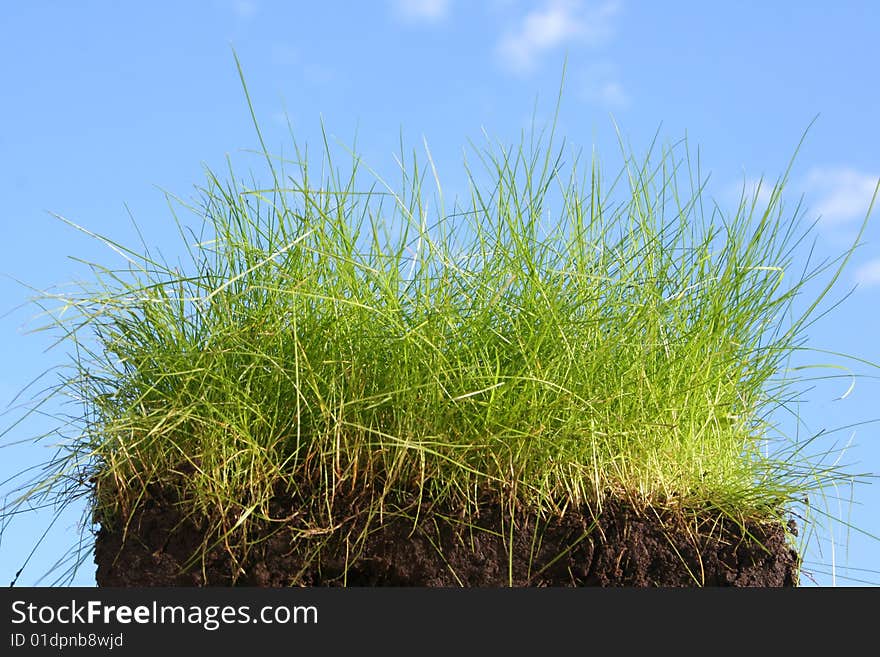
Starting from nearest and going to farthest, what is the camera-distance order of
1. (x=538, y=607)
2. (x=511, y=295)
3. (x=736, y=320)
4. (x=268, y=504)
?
(x=538, y=607), (x=268, y=504), (x=511, y=295), (x=736, y=320)

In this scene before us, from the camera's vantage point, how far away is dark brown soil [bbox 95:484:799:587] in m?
1.63

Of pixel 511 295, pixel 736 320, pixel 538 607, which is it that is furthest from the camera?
pixel 736 320

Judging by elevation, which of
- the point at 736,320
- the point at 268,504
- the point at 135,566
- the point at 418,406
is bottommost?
the point at 135,566

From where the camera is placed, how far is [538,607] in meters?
1.44

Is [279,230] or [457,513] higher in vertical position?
[279,230]

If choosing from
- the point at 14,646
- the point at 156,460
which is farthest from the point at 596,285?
the point at 14,646

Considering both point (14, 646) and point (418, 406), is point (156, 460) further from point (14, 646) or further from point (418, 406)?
point (418, 406)

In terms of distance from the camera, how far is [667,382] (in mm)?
1881

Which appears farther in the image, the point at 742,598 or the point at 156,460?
the point at 156,460

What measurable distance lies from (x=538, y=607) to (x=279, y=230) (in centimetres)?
96

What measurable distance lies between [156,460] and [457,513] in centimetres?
62

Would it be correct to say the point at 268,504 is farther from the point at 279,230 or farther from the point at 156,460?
the point at 279,230

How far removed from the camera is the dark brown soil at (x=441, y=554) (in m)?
1.63

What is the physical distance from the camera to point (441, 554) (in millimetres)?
1622
